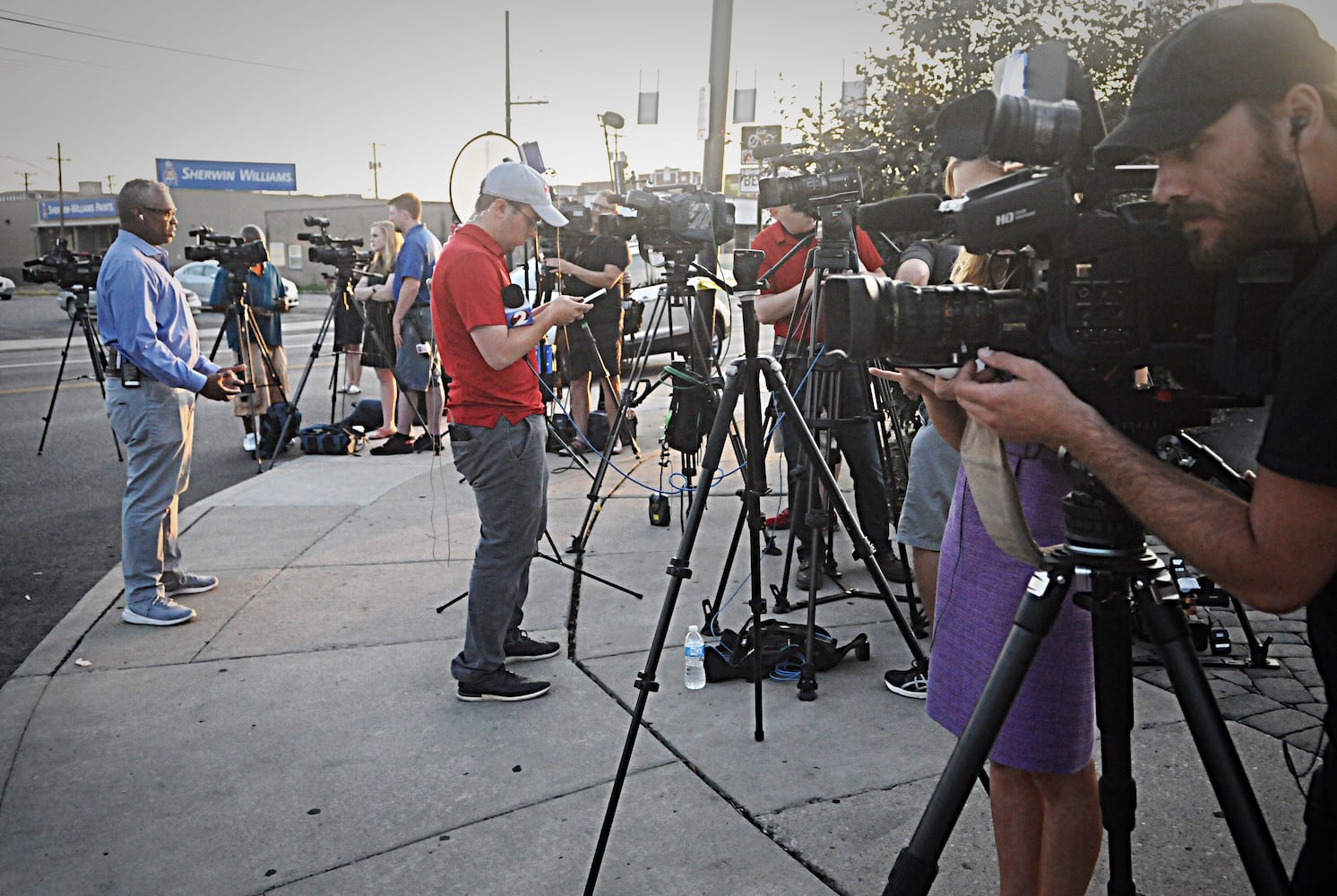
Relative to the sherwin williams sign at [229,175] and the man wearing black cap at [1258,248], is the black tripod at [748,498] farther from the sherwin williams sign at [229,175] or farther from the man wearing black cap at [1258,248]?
the sherwin williams sign at [229,175]

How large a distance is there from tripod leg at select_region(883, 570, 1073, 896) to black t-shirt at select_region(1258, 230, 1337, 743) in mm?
407

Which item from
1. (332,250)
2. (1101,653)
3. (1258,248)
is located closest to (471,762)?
(1101,653)

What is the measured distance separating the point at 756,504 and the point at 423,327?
584cm

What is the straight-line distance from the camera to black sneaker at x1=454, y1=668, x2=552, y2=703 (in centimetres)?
372

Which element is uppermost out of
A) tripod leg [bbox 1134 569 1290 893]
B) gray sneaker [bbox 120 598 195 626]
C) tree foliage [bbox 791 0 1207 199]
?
tree foliage [bbox 791 0 1207 199]

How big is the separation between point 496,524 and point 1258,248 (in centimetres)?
293

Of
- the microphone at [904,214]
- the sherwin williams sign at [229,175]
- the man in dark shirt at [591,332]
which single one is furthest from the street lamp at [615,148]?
the sherwin williams sign at [229,175]

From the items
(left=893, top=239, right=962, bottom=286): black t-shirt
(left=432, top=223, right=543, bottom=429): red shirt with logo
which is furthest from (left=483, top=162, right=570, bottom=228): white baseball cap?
(left=893, top=239, right=962, bottom=286): black t-shirt

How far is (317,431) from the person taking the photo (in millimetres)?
8461

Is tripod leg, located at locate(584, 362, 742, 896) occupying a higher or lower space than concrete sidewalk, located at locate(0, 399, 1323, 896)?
higher

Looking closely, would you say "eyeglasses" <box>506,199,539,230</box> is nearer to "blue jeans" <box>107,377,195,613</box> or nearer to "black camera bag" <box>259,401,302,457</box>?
"blue jeans" <box>107,377,195,613</box>

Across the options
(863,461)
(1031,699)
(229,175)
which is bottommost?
(863,461)

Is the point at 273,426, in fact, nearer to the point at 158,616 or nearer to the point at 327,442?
the point at 327,442

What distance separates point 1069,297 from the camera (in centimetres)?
145
